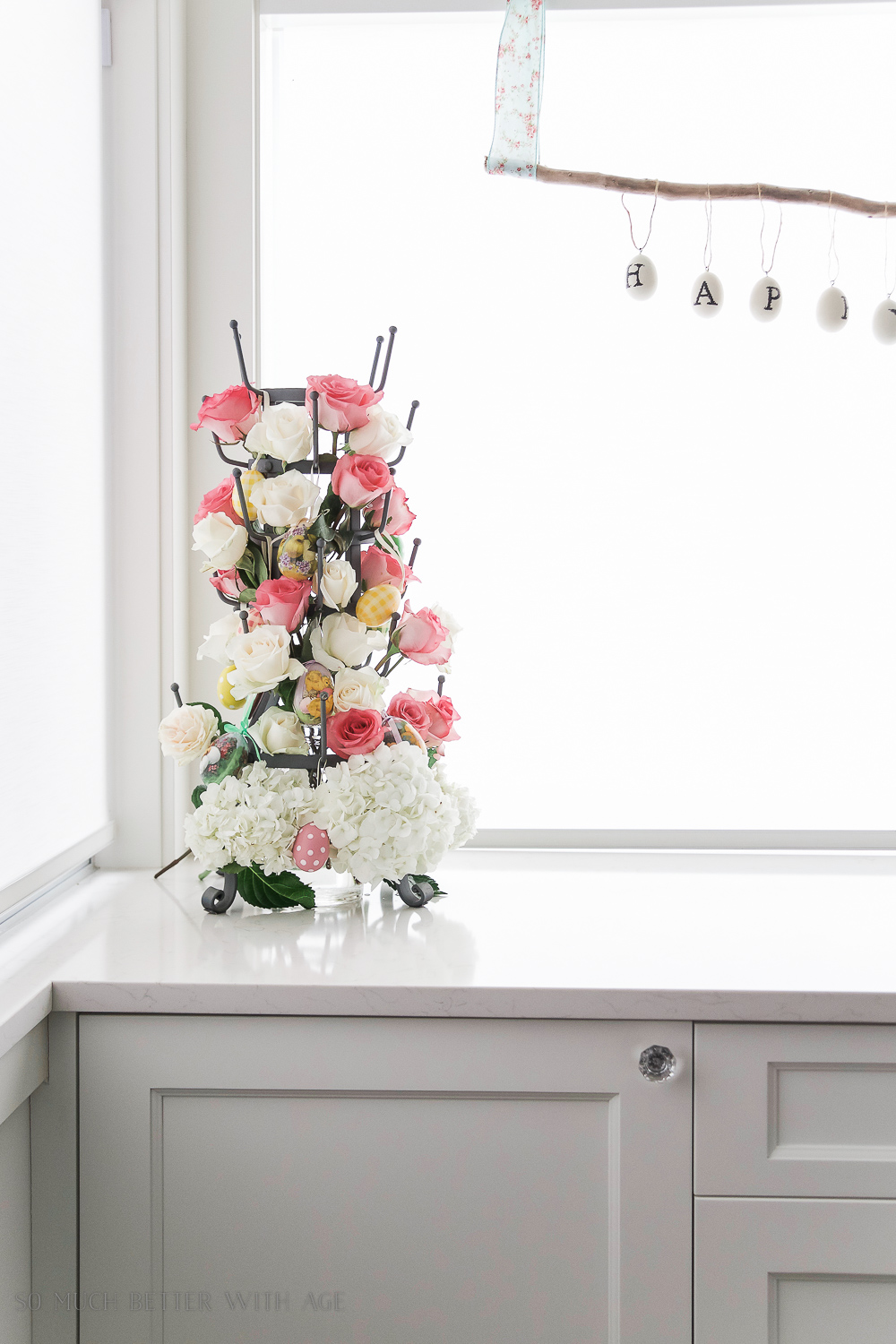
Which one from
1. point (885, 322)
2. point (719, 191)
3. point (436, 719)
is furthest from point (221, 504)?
point (885, 322)

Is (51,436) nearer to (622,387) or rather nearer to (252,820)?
(252,820)

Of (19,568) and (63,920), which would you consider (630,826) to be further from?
(19,568)

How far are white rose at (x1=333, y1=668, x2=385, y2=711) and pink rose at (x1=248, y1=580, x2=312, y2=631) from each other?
8cm

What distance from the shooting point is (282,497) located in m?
1.05

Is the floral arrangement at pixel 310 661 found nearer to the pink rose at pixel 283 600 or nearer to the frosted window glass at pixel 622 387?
the pink rose at pixel 283 600

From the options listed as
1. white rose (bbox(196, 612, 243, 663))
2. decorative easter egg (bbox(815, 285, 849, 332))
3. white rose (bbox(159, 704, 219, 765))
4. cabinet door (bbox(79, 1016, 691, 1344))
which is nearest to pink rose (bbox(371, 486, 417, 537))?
white rose (bbox(196, 612, 243, 663))

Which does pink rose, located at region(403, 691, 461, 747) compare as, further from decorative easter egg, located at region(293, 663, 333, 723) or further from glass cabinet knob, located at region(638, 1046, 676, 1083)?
glass cabinet knob, located at region(638, 1046, 676, 1083)

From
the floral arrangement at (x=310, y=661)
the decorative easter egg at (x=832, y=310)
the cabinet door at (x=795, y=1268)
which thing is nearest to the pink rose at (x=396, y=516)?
the floral arrangement at (x=310, y=661)

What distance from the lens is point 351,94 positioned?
4.58 ft

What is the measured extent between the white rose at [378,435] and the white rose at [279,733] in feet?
1.06

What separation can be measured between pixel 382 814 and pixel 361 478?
377 millimetres

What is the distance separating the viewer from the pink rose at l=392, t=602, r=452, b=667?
110 centimetres

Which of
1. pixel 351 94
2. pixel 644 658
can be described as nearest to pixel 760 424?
pixel 644 658

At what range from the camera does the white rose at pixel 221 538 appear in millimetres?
1067
